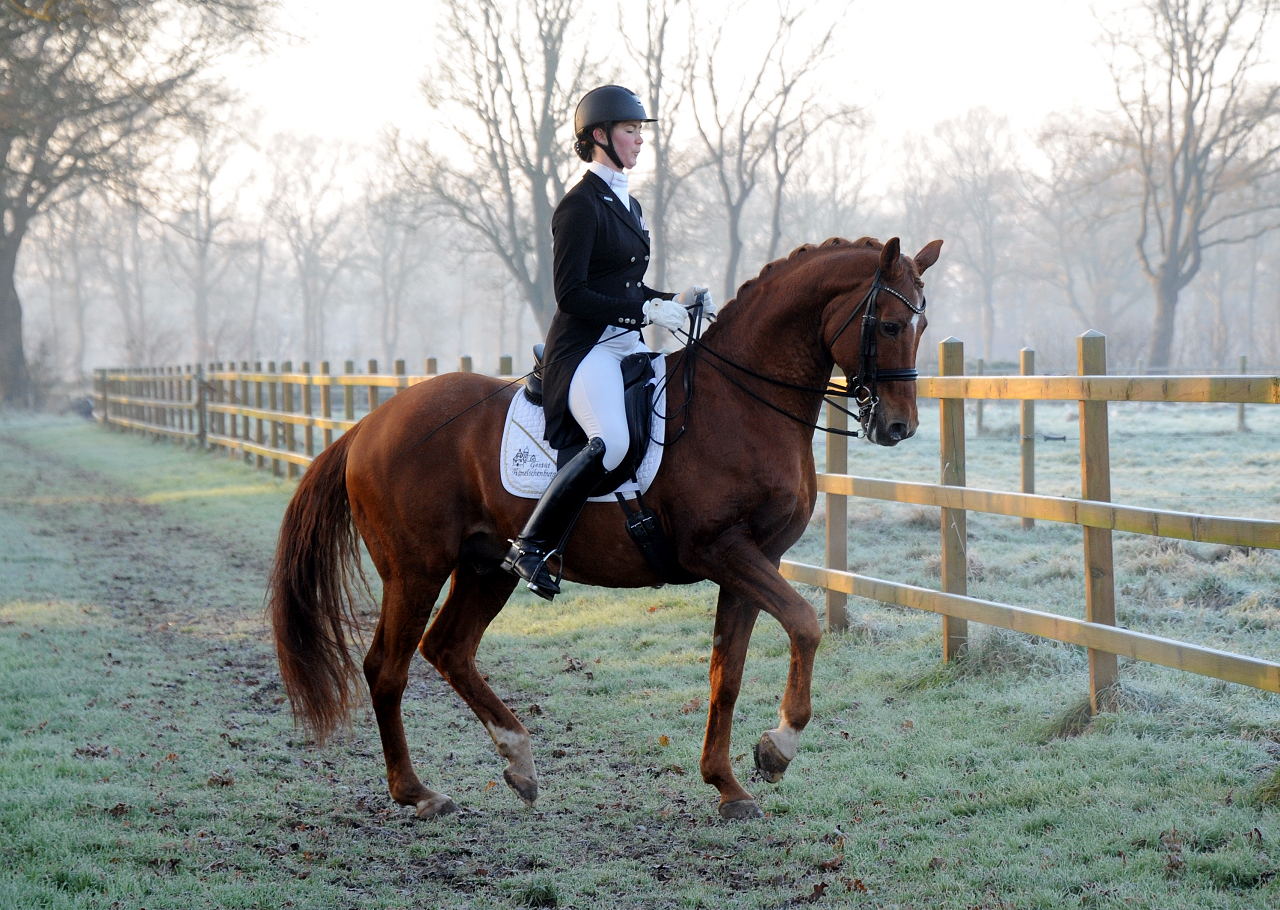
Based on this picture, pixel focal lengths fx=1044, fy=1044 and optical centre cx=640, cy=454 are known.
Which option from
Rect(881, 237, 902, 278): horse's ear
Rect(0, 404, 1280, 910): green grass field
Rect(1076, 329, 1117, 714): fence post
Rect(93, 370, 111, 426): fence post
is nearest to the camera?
Rect(0, 404, 1280, 910): green grass field

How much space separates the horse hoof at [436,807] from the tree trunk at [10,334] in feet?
110

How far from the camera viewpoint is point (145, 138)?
67.1 feet

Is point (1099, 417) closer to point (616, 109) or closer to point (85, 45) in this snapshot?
point (616, 109)

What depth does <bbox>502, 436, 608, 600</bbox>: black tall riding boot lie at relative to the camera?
13.8ft

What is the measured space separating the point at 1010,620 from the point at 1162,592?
2649 mm

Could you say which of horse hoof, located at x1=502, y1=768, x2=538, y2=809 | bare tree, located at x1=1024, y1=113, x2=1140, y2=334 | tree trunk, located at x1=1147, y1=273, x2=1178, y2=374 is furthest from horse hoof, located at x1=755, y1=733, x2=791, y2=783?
bare tree, located at x1=1024, y1=113, x2=1140, y2=334

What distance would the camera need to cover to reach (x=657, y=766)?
195 inches

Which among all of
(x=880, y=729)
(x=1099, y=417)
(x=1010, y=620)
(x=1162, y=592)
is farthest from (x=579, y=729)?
(x=1162, y=592)

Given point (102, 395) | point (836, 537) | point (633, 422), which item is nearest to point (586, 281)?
point (633, 422)

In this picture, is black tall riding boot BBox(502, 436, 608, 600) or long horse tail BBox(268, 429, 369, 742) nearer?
black tall riding boot BBox(502, 436, 608, 600)

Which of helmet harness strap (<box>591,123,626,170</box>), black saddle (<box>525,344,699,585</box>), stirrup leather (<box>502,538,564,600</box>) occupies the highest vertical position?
helmet harness strap (<box>591,123,626,170</box>)

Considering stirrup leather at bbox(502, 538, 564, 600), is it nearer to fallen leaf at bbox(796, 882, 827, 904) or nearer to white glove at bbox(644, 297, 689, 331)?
white glove at bbox(644, 297, 689, 331)

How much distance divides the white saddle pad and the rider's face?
87 centimetres

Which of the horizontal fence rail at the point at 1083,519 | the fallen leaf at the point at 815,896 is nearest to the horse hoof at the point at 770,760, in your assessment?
the fallen leaf at the point at 815,896
